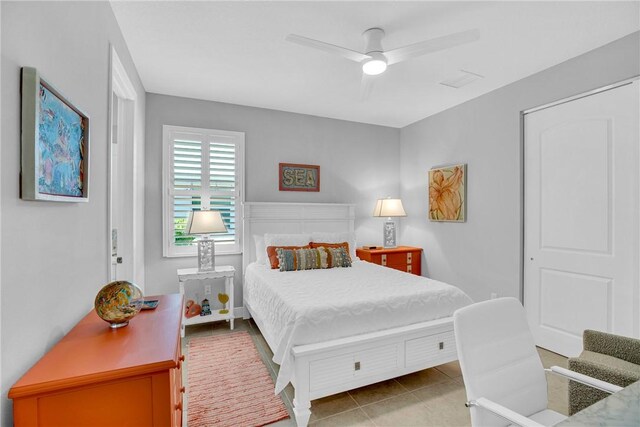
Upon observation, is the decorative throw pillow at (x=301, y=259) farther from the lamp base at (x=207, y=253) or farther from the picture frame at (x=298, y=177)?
the picture frame at (x=298, y=177)

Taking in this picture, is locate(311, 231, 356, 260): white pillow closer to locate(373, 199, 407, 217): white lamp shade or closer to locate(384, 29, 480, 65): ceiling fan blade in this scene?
locate(373, 199, 407, 217): white lamp shade

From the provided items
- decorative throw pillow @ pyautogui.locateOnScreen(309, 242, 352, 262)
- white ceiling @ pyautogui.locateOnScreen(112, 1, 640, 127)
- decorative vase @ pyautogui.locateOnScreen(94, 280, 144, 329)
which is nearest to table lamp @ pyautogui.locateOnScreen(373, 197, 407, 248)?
decorative throw pillow @ pyautogui.locateOnScreen(309, 242, 352, 262)

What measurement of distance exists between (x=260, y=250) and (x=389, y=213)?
194 centimetres

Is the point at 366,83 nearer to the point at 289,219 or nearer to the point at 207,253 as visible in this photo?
the point at 289,219

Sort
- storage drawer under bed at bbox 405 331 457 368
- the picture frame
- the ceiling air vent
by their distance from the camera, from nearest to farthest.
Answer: storage drawer under bed at bbox 405 331 457 368 < the ceiling air vent < the picture frame

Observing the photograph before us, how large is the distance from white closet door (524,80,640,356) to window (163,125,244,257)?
336 cm

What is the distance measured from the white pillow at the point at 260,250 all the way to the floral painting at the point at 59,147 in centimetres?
235

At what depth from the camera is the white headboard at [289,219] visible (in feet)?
12.7

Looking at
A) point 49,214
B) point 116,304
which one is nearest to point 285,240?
point 116,304

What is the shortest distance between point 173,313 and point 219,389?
3.67ft

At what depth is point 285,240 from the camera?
3643 mm

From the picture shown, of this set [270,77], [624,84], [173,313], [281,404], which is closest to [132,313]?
[173,313]

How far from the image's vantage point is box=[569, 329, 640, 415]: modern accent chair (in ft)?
5.00

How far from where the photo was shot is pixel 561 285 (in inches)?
114
